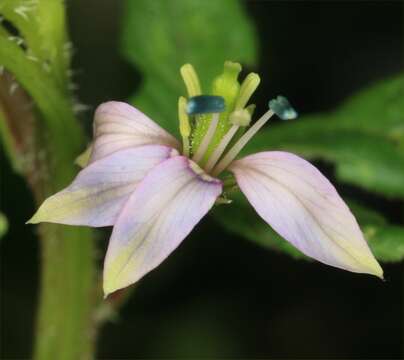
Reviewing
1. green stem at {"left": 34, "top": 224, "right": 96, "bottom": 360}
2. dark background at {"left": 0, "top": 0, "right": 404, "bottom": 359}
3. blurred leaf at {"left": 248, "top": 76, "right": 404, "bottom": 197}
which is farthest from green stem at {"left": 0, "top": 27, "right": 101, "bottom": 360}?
dark background at {"left": 0, "top": 0, "right": 404, "bottom": 359}

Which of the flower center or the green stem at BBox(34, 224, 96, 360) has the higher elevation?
the flower center

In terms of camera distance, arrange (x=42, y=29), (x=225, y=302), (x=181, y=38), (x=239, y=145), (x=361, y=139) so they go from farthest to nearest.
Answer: (x=225, y=302) < (x=181, y=38) < (x=361, y=139) < (x=42, y=29) < (x=239, y=145)

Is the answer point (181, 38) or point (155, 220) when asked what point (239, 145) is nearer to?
point (155, 220)

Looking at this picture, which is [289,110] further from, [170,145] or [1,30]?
[1,30]

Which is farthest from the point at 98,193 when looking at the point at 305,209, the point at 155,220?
the point at 305,209

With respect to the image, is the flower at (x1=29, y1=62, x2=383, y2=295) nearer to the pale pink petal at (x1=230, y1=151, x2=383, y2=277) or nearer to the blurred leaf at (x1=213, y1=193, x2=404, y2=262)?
the pale pink petal at (x1=230, y1=151, x2=383, y2=277)

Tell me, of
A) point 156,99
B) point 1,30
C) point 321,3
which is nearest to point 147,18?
point 156,99

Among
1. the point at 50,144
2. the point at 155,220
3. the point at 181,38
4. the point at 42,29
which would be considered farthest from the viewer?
the point at 181,38
